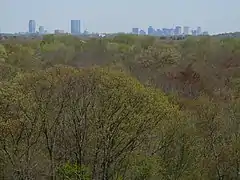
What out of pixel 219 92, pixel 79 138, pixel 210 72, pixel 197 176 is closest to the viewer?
pixel 79 138

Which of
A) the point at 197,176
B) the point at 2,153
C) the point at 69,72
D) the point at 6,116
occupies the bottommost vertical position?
the point at 197,176

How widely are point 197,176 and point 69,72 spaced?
24.5 feet

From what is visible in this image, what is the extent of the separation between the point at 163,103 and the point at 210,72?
3181 centimetres

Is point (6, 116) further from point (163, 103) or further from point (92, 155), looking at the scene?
point (163, 103)

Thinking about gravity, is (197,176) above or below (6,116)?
below

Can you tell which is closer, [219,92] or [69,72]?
[69,72]

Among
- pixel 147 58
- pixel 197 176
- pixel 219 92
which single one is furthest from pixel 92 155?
pixel 147 58

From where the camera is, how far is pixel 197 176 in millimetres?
21734

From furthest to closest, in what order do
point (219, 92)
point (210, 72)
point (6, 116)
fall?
point (210, 72) → point (219, 92) → point (6, 116)

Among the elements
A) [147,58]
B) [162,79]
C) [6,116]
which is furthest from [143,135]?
[147,58]

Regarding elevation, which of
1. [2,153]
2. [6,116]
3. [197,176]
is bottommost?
[197,176]

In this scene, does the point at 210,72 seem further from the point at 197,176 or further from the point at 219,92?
the point at 197,176

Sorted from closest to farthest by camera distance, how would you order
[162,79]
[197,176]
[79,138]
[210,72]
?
[79,138], [197,176], [162,79], [210,72]

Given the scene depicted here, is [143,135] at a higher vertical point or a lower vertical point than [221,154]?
higher
